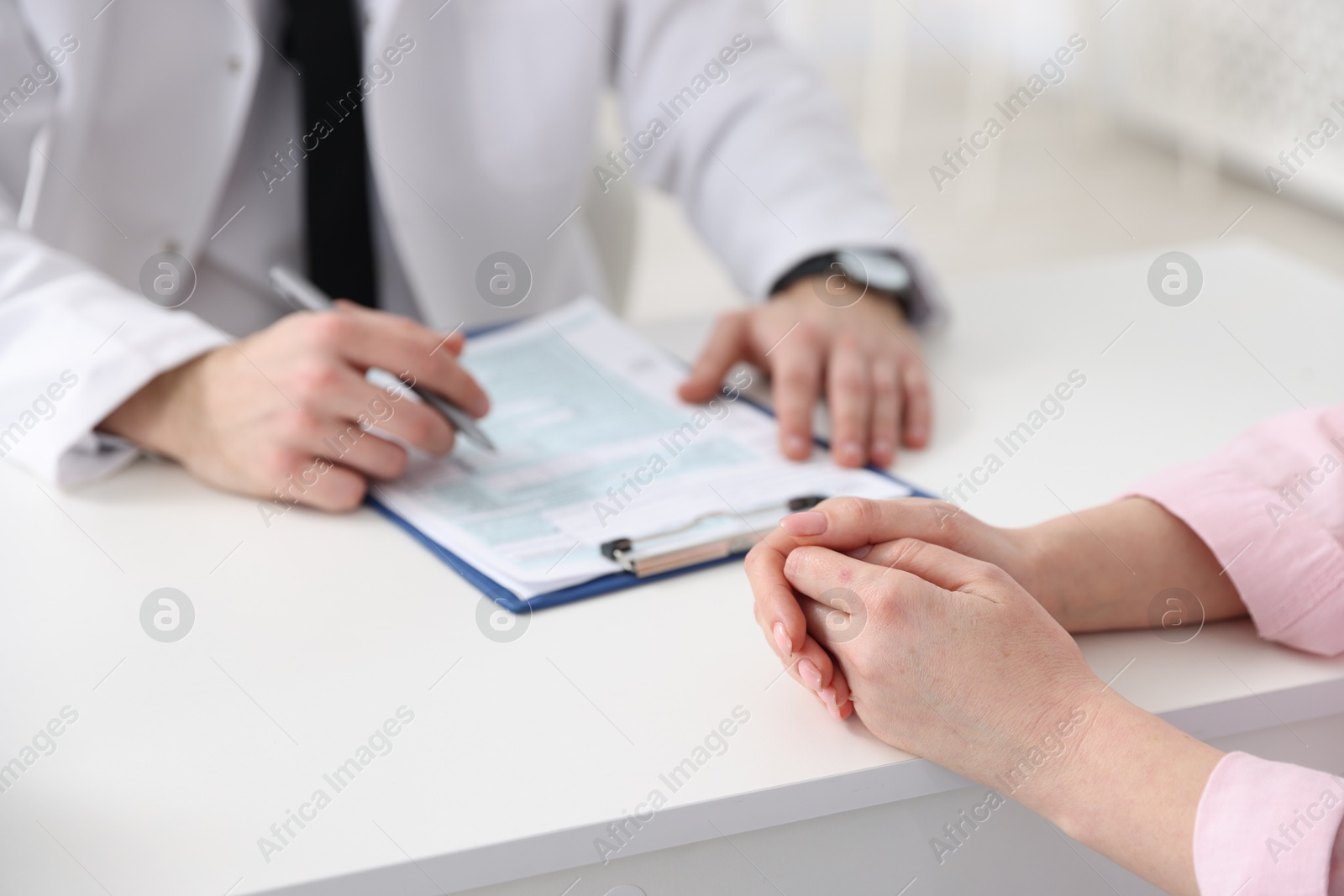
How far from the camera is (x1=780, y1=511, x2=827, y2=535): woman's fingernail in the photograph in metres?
0.67

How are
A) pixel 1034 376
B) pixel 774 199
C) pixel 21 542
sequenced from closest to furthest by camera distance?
pixel 21 542 → pixel 1034 376 → pixel 774 199

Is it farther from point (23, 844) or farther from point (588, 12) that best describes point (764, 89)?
point (23, 844)

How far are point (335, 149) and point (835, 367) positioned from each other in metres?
0.67

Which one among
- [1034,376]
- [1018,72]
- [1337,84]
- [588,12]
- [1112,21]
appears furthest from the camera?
[1018,72]

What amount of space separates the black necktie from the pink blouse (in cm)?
95

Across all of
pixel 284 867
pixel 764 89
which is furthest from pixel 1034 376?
pixel 284 867

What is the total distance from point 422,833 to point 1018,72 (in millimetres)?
5321

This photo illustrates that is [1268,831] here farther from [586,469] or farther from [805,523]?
[586,469]

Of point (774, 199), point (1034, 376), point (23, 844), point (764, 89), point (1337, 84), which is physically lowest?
point (23, 844)

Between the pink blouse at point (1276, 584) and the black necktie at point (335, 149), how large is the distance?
0.95 meters

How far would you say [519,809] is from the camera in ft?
1.87

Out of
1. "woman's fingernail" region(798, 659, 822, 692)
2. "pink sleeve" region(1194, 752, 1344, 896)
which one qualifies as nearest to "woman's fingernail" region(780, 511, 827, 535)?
"woman's fingernail" region(798, 659, 822, 692)

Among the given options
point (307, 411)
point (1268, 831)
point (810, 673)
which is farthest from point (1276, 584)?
point (307, 411)

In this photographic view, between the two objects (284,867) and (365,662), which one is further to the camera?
(365,662)
